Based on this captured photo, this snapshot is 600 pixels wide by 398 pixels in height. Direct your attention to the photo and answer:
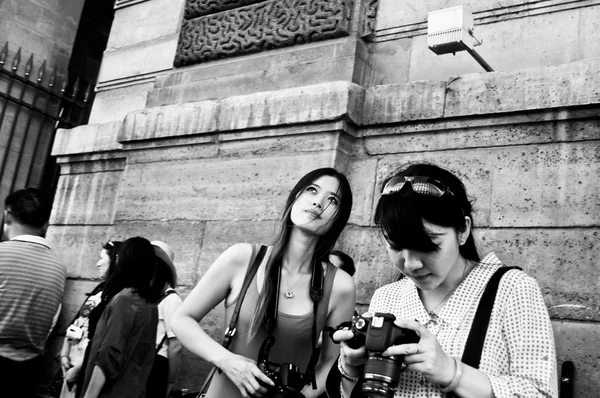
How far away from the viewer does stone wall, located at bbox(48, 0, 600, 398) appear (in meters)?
3.65

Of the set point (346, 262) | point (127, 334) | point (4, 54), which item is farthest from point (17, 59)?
point (346, 262)

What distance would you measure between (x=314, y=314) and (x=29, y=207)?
9.06ft

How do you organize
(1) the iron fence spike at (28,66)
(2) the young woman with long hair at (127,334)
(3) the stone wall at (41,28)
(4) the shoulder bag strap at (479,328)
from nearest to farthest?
(4) the shoulder bag strap at (479,328) < (2) the young woman with long hair at (127,334) < (1) the iron fence spike at (28,66) < (3) the stone wall at (41,28)

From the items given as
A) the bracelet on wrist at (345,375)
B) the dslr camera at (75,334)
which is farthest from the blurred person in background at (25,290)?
the bracelet on wrist at (345,375)

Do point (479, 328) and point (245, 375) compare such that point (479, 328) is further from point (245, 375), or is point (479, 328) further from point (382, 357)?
point (245, 375)

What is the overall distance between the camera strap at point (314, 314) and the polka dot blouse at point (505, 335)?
83cm

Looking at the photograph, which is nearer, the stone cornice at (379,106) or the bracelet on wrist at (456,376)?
the bracelet on wrist at (456,376)

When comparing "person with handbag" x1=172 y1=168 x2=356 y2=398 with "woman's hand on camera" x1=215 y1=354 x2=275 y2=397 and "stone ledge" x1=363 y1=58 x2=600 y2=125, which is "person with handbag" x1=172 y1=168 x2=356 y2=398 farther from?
"stone ledge" x1=363 y1=58 x2=600 y2=125

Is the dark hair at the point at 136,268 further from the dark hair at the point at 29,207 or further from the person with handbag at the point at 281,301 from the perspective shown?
the dark hair at the point at 29,207

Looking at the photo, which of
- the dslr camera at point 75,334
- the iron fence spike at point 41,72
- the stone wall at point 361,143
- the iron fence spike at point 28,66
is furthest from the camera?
the iron fence spike at point 41,72

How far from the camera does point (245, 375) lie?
265cm

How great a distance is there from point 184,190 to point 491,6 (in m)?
2.59

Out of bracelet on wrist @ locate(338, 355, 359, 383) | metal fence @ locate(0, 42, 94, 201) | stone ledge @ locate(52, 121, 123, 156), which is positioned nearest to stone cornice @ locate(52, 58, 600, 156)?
stone ledge @ locate(52, 121, 123, 156)

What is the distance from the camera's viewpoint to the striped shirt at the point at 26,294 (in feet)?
14.7
